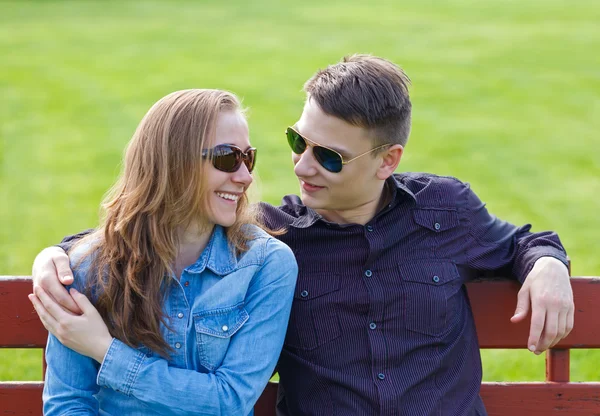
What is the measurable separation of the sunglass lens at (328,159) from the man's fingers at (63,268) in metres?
1.07

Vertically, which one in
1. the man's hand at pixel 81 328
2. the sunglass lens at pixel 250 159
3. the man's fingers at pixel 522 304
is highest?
the sunglass lens at pixel 250 159

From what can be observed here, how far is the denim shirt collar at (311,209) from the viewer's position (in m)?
3.57

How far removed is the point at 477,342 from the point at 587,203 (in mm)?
7865

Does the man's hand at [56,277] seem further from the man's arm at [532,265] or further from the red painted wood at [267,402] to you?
the man's arm at [532,265]

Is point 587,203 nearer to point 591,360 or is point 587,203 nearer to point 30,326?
point 591,360

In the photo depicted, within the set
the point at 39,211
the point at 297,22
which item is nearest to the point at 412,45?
the point at 297,22

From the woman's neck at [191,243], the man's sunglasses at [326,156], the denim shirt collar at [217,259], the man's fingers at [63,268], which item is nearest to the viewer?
the man's fingers at [63,268]

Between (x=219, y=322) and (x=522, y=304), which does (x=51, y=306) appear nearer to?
(x=219, y=322)

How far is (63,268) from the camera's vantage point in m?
3.16

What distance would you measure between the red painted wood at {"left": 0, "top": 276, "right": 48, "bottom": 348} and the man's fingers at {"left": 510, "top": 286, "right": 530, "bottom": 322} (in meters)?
1.90

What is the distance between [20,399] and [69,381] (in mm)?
671

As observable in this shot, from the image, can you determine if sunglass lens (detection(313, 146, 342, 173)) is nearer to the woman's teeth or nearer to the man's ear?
the man's ear

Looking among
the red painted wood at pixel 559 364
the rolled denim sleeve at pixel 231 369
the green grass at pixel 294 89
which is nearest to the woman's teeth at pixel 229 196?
the rolled denim sleeve at pixel 231 369

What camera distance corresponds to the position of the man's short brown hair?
359 cm
